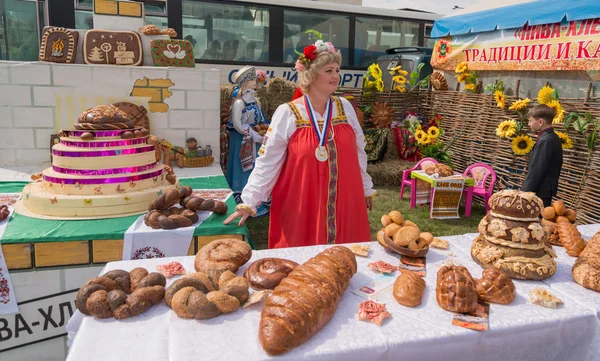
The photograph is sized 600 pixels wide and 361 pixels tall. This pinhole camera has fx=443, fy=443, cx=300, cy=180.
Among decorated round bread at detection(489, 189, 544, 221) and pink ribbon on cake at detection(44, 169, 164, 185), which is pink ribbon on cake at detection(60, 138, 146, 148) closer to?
pink ribbon on cake at detection(44, 169, 164, 185)

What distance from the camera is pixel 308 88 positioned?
2.79 m

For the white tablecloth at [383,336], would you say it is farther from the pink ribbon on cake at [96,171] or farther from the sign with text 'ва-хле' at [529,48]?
the sign with text 'ва-хле' at [529,48]

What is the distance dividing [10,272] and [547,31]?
260 inches

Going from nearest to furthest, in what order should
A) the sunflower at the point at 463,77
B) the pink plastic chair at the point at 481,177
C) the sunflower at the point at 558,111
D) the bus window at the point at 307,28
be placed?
the sunflower at the point at 558,111 → the pink plastic chair at the point at 481,177 → the sunflower at the point at 463,77 → the bus window at the point at 307,28

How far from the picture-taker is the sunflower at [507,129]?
20.4 ft

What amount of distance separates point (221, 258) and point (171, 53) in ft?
11.8

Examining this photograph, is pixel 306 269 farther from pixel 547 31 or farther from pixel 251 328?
pixel 547 31

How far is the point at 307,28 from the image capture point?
9719mm

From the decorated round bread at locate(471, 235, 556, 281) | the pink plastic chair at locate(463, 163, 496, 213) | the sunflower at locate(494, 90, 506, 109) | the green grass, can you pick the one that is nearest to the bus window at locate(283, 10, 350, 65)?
the green grass

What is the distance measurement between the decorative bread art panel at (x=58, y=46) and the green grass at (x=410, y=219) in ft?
9.30

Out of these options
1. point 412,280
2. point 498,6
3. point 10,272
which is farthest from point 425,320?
point 498,6

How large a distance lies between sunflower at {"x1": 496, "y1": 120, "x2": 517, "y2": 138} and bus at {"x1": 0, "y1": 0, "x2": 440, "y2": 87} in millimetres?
4472

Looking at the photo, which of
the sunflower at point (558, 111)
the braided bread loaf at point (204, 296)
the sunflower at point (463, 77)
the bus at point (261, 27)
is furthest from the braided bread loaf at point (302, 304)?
the bus at point (261, 27)

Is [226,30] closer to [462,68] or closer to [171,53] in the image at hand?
[171,53]
